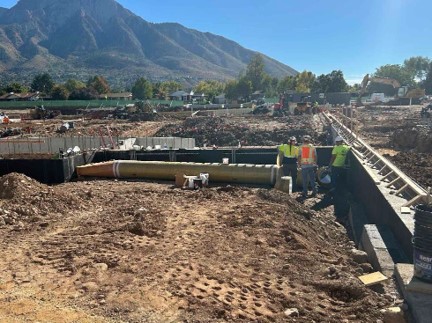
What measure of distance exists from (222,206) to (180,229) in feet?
6.66

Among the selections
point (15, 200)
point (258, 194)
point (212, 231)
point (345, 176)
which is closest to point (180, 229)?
point (212, 231)

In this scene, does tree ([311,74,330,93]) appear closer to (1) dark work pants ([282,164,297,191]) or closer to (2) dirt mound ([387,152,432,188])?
(2) dirt mound ([387,152,432,188])

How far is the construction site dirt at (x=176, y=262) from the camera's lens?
201 inches

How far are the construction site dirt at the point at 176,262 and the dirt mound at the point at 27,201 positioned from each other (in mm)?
26

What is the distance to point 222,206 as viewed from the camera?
10141 mm

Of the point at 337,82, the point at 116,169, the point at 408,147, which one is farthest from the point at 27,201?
the point at 337,82

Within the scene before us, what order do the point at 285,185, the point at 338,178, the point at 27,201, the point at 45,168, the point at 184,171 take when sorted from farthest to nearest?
the point at 45,168 < the point at 184,171 < the point at 338,178 < the point at 285,185 < the point at 27,201

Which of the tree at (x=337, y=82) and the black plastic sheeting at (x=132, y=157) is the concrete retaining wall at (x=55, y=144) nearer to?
the black plastic sheeting at (x=132, y=157)

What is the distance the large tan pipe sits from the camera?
42.0ft

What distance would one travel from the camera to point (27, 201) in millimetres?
10039

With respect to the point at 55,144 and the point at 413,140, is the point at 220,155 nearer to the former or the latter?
the point at 55,144

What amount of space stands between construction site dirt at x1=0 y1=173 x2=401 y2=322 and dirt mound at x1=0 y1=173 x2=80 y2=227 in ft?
0.09

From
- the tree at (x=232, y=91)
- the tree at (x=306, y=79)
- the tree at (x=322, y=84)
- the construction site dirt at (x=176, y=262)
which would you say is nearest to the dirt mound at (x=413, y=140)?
the construction site dirt at (x=176, y=262)

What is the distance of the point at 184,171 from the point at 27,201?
528 centimetres
